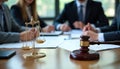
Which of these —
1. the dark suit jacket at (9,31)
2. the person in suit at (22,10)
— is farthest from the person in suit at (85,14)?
the dark suit jacket at (9,31)

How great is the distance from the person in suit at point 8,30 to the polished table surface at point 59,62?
0.41m

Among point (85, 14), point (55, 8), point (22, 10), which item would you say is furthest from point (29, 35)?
point (55, 8)

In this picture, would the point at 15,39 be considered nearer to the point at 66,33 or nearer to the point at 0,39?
the point at 0,39

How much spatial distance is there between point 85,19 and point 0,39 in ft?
4.96

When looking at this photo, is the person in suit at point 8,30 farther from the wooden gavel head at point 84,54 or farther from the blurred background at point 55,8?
the blurred background at point 55,8

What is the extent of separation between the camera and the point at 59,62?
1.58 metres

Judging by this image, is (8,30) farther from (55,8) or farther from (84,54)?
(55,8)

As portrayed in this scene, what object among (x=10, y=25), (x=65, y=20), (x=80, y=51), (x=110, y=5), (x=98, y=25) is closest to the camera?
(x=80, y=51)

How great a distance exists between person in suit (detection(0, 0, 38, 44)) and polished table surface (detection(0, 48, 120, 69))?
41 cm

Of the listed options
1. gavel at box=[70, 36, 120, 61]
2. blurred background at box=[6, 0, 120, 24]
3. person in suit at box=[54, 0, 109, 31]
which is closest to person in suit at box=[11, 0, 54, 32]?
person in suit at box=[54, 0, 109, 31]

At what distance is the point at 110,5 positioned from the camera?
14.7ft

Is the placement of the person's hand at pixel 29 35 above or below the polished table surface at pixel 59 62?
above

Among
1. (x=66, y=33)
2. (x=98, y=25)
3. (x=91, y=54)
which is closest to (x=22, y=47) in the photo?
(x=91, y=54)

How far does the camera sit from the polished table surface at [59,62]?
1486 mm
